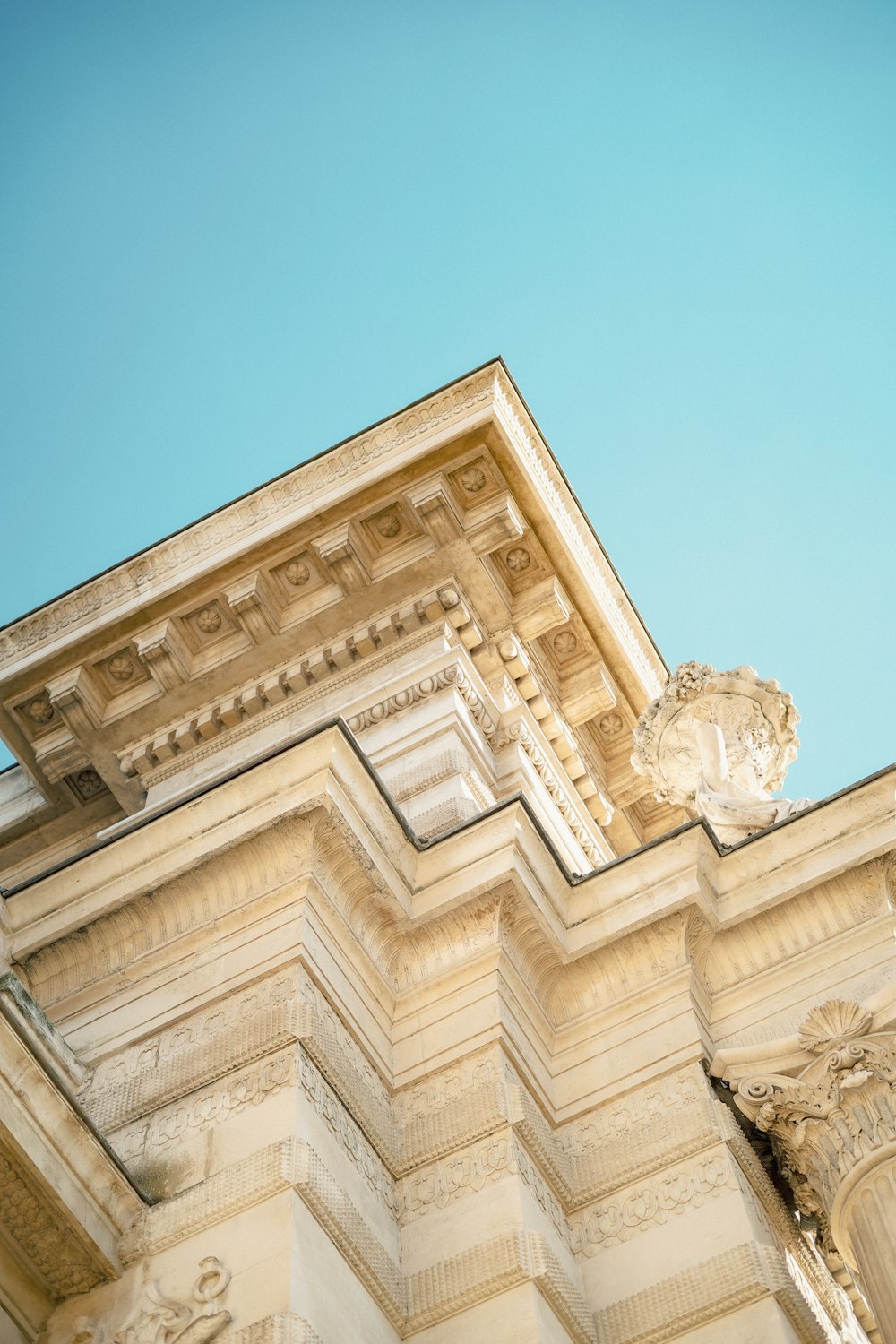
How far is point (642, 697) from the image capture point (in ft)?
62.6

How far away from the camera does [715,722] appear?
46.2 ft

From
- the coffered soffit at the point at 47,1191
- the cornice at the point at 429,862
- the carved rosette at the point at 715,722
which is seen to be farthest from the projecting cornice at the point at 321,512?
the coffered soffit at the point at 47,1191

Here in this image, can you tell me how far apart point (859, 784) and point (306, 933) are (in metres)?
3.45

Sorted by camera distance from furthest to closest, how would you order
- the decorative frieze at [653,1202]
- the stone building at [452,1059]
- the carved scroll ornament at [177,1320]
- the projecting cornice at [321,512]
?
1. the projecting cornice at [321,512]
2. the decorative frieze at [653,1202]
3. the stone building at [452,1059]
4. the carved scroll ornament at [177,1320]

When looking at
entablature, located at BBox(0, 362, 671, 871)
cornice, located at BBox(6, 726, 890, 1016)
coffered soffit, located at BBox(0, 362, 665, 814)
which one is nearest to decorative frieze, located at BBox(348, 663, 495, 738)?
entablature, located at BBox(0, 362, 671, 871)

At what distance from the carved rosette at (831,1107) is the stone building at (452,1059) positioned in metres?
0.02

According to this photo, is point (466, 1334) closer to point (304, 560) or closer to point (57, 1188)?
point (57, 1188)

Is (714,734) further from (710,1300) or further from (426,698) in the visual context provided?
(710,1300)

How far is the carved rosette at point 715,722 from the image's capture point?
547 inches

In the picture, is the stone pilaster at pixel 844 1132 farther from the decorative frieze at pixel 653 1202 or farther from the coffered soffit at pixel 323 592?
the coffered soffit at pixel 323 592

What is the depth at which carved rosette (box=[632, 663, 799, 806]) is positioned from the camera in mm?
13891

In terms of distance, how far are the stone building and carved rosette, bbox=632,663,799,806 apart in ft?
0.09

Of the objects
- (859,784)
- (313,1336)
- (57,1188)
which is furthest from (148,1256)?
(859,784)

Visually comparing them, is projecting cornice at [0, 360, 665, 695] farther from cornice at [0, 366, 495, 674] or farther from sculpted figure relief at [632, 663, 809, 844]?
sculpted figure relief at [632, 663, 809, 844]
